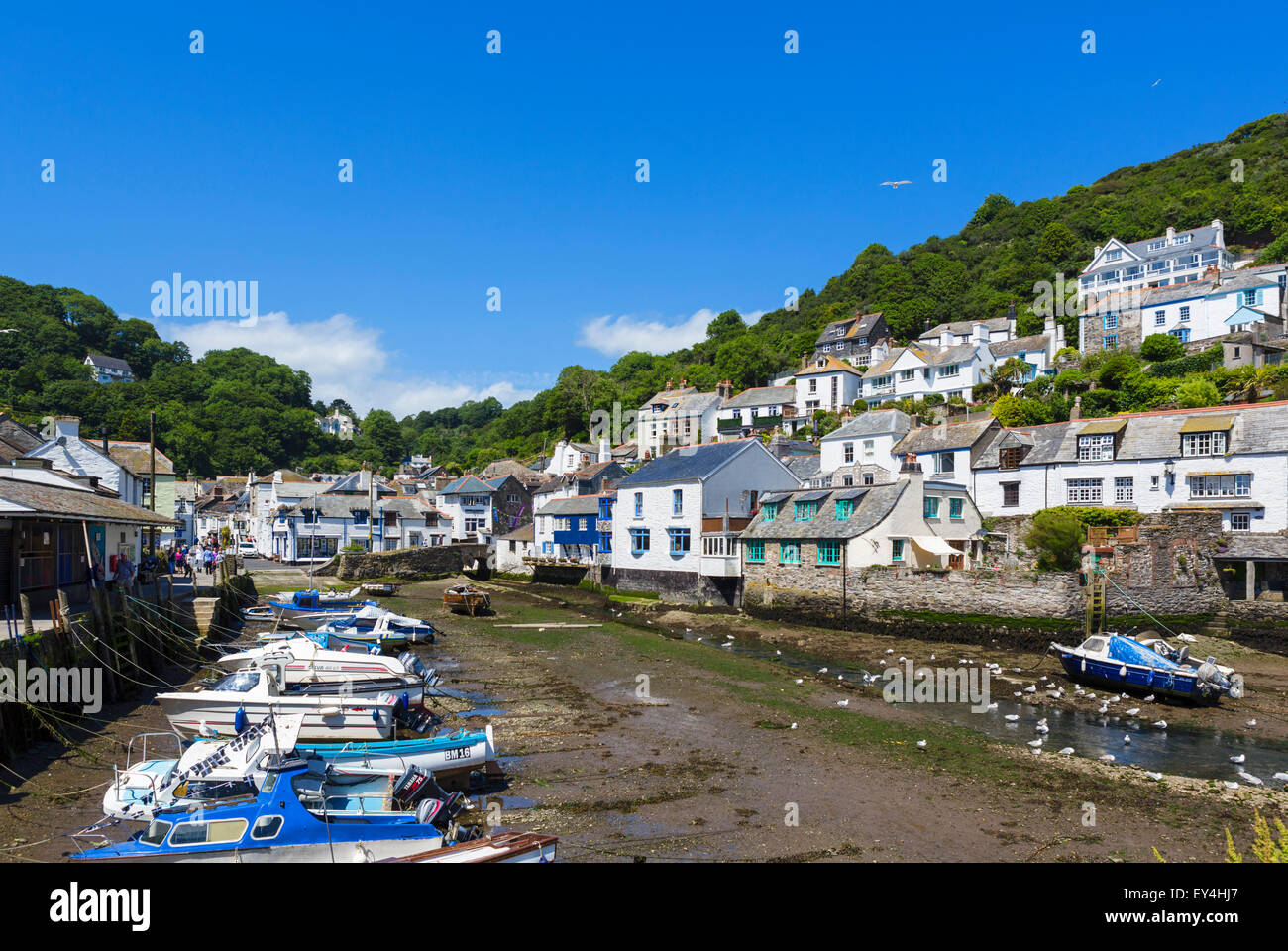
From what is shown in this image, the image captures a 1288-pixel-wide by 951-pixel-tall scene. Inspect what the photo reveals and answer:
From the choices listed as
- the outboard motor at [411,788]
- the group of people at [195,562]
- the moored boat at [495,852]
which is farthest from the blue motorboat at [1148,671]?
the group of people at [195,562]

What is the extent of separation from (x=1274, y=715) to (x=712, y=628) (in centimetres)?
2314

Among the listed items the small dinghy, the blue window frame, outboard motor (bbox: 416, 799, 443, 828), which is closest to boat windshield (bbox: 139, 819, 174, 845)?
outboard motor (bbox: 416, 799, 443, 828)

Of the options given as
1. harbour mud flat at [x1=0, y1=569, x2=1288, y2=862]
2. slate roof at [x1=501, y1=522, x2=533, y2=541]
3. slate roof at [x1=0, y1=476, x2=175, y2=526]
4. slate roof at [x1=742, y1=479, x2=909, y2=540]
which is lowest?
harbour mud flat at [x1=0, y1=569, x2=1288, y2=862]

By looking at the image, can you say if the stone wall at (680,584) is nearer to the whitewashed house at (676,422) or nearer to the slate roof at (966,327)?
the whitewashed house at (676,422)

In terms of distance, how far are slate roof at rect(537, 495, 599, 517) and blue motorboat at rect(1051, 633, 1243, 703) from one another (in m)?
38.3

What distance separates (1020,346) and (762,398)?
27.2 m

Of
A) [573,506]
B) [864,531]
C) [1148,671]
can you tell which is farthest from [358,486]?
[1148,671]

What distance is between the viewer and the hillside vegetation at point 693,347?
334 ft

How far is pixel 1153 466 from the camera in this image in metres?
39.5

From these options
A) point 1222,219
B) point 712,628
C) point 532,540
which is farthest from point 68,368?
point 1222,219

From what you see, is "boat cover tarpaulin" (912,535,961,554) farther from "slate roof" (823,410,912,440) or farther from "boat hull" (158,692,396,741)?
"boat hull" (158,692,396,741)

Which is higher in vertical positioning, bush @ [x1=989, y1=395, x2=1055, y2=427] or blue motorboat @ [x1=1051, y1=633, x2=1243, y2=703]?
Answer: bush @ [x1=989, y1=395, x2=1055, y2=427]

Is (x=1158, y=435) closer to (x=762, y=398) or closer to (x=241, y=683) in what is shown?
(x=241, y=683)

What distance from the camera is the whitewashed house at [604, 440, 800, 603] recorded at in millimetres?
46125
